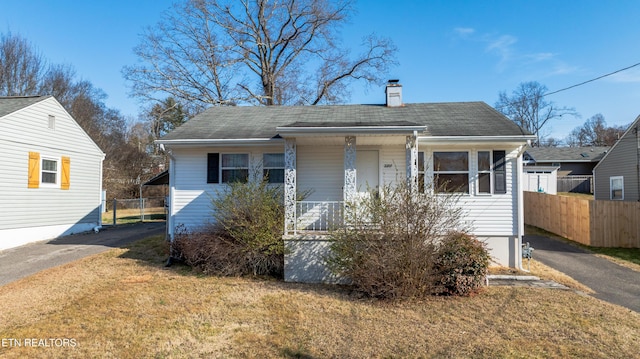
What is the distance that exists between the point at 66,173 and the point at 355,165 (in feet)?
40.1

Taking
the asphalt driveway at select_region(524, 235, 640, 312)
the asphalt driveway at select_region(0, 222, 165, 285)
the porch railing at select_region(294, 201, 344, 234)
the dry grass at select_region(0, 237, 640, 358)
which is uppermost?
the porch railing at select_region(294, 201, 344, 234)

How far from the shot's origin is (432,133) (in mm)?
8656

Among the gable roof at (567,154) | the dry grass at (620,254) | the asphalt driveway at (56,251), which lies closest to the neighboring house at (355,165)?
the asphalt driveway at (56,251)

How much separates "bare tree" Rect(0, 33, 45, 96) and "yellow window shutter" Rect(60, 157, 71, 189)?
16.4 metres

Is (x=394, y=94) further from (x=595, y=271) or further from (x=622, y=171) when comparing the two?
(x=622, y=171)

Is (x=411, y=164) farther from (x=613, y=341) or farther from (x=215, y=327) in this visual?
(x=215, y=327)

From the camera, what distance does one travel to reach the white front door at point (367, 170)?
908cm

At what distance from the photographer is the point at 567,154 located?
1238 inches

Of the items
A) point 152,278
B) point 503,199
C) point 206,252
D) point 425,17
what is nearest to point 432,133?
point 503,199

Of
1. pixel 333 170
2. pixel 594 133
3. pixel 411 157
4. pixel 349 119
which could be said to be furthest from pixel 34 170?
pixel 594 133

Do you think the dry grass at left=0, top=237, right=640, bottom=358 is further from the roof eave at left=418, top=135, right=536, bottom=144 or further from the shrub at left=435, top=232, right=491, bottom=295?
the roof eave at left=418, top=135, right=536, bottom=144

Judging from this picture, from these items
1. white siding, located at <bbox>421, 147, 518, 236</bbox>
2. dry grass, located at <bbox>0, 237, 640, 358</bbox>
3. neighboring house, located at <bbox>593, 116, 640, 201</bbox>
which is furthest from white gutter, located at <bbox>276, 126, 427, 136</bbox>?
neighboring house, located at <bbox>593, 116, 640, 201</bbox>

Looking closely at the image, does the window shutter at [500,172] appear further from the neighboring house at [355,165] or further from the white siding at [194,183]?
the white siding at [194,183]

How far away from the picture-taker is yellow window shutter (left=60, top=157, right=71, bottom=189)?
41.9 feet
